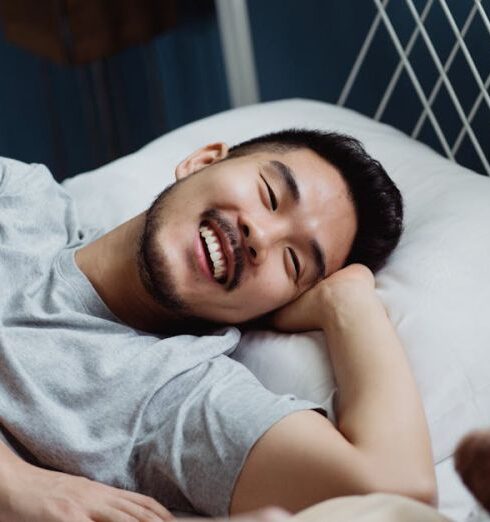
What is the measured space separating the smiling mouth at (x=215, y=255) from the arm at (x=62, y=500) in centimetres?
31

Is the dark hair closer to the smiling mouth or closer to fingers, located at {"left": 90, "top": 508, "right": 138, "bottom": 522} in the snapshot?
the smiling mouth

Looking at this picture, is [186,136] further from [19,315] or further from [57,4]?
[57,4]

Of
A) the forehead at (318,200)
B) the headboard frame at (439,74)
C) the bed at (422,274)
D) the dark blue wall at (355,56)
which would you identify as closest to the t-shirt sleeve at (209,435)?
the bed at (422,274)

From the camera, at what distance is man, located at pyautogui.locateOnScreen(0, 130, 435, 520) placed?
121cm

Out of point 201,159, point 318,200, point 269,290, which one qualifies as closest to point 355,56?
point 201,159

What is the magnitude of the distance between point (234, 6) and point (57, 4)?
1.67 ft

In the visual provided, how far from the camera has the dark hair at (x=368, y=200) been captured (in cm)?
152

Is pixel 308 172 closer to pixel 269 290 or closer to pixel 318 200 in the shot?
pixel 318 200

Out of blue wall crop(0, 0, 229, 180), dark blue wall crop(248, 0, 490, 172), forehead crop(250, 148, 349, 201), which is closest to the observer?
forehead crop(250, 148, 349, 201)

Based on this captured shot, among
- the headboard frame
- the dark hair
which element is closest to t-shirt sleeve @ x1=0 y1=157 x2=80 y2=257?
the dark hair

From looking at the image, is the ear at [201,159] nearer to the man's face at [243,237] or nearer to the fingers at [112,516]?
the man's face at [243,237]

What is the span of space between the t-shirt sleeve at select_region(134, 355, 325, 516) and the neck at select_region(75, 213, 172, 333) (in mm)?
183

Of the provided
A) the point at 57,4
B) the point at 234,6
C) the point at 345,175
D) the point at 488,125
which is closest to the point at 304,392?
the point at 345,175

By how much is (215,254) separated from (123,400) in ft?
0.71
